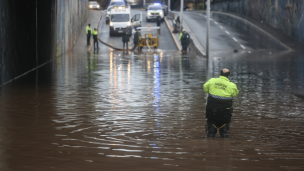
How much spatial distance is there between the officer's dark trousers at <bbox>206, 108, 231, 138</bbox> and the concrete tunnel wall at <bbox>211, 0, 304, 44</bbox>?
34.8 metres

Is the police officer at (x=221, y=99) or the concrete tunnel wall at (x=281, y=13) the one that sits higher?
the concrete tunnel wall at (x=281, y=13)

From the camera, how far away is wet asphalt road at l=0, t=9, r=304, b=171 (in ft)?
24.2

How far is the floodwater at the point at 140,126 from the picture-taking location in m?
7.36

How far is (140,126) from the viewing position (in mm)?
10070

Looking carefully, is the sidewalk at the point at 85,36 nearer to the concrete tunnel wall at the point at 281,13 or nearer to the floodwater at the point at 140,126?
the concrete tunnel wall at the point at 281,13

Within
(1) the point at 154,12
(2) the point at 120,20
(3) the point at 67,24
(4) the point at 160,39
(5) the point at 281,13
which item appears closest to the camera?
(3) the point at 67,24

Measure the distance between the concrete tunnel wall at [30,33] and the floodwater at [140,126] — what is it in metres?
1.22

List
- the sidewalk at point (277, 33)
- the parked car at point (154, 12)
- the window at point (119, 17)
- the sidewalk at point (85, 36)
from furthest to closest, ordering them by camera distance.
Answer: the parked car at point (154, 12) → the window at point (119, 17) → the sidewalk at point (277, 33) → the sidewalk at point (85, 36)

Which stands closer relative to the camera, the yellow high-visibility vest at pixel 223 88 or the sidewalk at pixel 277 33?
the yellow high-visibility vest at pixel 223 88

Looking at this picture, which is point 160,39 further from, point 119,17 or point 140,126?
point 140,126

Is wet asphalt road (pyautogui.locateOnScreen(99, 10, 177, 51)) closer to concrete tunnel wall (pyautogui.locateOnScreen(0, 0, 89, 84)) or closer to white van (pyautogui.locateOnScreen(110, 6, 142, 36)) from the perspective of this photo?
white van (pyautogui.locateOnScreen(110, 6, 142, 36))

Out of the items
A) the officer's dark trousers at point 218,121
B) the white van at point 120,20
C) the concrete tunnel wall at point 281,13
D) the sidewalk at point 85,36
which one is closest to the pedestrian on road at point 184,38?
the sidewalk at point 85,36

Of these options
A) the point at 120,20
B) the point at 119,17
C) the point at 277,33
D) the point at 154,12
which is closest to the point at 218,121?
the point at 277,33

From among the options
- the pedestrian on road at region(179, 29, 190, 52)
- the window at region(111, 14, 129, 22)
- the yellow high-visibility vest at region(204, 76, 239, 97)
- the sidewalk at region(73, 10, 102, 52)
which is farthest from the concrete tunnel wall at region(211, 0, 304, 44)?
the yellow high-visibility vest at region(204, 76, 239, 97)
